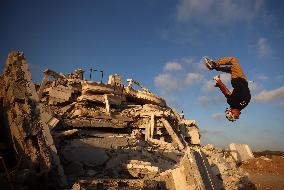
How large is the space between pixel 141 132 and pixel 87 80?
11.8 feet

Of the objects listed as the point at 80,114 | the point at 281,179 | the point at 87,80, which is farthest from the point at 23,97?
the point at 281,179

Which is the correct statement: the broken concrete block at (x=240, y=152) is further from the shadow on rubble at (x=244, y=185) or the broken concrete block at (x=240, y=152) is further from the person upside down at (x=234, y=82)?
the person upside down at (x=234, y=82)

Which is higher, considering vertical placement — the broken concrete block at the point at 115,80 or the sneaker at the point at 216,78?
the broken concrete block at the point at 115,80

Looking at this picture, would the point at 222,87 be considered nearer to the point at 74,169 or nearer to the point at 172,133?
the point at 74,169

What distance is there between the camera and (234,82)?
264 inches

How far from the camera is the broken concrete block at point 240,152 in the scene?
16.1m

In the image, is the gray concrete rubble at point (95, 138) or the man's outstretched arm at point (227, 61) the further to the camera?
the man's outstretched arm at point (227, 61)

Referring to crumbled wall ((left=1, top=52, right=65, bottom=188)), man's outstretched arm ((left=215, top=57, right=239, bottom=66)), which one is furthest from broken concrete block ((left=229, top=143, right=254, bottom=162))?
crumbled wall ((left=1, top=52, right=65, bottom=188))

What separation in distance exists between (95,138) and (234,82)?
5.17 m

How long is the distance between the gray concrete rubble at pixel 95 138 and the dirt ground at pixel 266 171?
125 centimetres

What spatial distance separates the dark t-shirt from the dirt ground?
16.0 feet

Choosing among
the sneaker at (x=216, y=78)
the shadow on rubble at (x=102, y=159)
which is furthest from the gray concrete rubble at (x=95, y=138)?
the sneaker at (x=216, y=78)

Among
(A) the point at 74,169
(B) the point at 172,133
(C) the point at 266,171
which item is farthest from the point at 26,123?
(C) the point at 266,171

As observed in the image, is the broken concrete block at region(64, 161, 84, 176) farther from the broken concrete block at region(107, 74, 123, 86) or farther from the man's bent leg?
the broken concrete block at region(107, 74, 123, 86)
